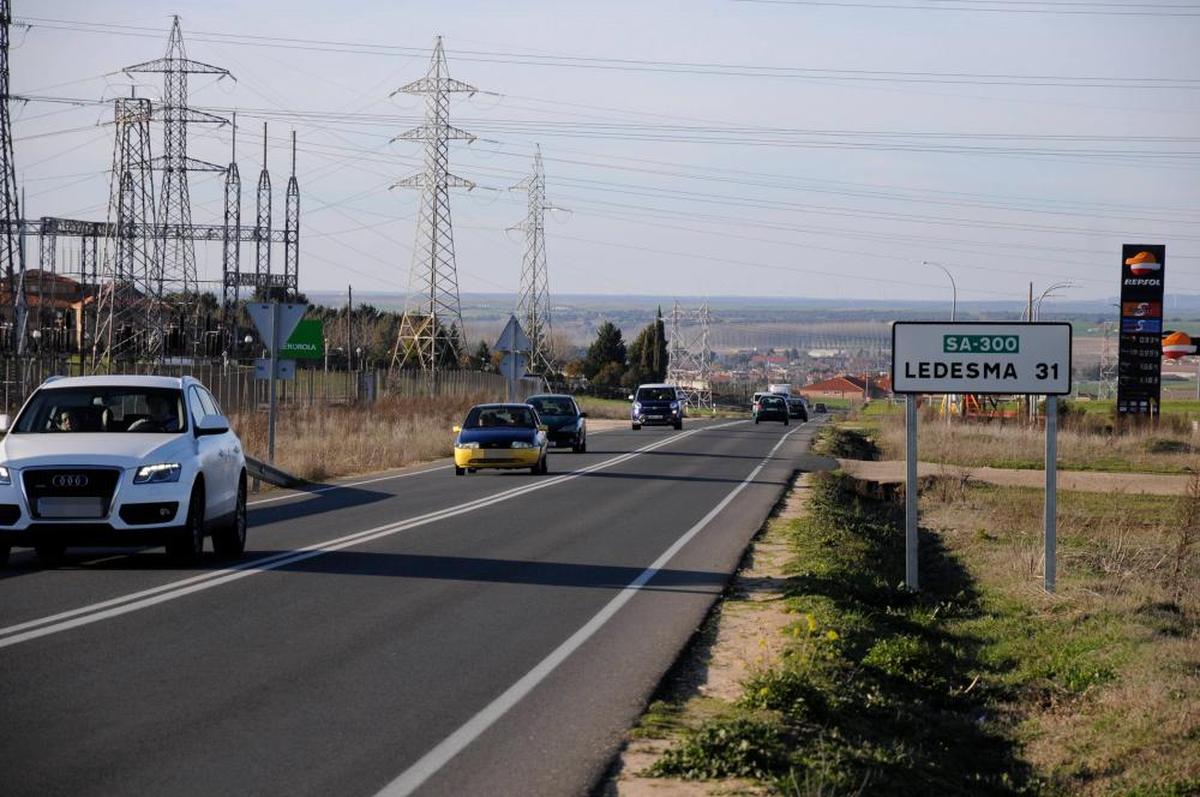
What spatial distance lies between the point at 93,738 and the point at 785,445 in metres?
43.7

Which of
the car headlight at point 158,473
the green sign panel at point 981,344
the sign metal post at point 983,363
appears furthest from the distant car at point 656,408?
the car headlight at point 158,473

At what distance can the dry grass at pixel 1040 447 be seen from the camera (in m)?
46.1

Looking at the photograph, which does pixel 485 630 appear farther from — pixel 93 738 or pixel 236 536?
pixel 236 536

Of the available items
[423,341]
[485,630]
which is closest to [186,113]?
[423,341]

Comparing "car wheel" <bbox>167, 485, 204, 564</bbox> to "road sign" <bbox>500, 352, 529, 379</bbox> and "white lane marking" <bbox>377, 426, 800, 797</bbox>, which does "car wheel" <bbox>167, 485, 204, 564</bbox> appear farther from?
"road sign" <bbox>500, 352, 529, 379</bbox>

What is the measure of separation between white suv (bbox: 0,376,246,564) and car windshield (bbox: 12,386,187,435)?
1 cm

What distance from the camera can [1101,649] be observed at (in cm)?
1239

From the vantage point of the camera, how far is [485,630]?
11445mm

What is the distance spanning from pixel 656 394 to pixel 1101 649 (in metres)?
52.2

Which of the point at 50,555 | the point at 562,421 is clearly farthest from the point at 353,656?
the point at 562,421

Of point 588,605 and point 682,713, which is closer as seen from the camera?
point 682,713

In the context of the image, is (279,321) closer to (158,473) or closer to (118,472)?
(158,473)

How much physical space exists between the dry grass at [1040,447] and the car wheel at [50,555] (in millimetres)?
→ 32713

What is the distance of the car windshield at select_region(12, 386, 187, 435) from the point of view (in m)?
15.0
